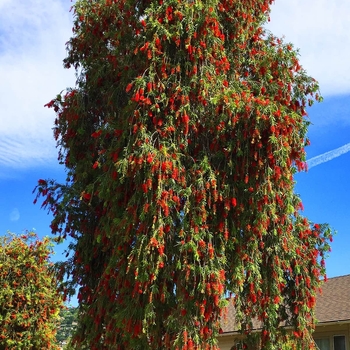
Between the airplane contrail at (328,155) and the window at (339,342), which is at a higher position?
the airplane contrail at (328,155)

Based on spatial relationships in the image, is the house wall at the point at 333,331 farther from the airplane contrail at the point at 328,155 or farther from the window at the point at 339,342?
the airplane contrail at the point at 328,155

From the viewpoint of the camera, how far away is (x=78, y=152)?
30.9 ft

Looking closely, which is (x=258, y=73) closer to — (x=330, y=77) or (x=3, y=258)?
(x=330, y=77)

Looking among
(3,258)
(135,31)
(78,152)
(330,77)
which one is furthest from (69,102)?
(3,258)

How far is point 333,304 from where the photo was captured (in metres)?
14.0

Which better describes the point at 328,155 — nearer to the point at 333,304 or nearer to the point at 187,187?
the point at 333,304

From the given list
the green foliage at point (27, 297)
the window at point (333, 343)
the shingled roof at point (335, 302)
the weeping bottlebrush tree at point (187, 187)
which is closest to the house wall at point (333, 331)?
the window at point (333, 343)

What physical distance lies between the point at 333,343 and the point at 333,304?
119 cm

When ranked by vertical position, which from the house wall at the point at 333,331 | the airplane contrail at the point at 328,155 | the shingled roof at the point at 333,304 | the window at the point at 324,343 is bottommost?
the window at the point at 324,343

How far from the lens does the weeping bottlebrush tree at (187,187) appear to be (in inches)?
279

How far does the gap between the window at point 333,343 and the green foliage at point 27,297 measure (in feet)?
25.7

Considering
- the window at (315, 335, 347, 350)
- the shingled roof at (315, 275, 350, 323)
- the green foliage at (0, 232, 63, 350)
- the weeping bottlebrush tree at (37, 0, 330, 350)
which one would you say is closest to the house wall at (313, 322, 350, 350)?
the window at (315, 335, 347, 350)

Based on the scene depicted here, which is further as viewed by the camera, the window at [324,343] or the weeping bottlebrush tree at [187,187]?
the window at [324,343]

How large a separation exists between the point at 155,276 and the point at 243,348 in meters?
2.68
